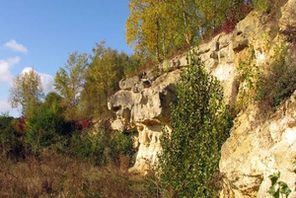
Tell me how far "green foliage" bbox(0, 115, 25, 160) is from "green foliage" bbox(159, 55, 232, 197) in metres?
17.7

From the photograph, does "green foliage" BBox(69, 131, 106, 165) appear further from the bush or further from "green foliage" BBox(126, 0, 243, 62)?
"green foliage" BBox(126, 0, 243, 62)

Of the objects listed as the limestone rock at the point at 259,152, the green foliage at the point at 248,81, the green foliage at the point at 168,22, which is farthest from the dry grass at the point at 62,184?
the green foliage at the point at 168,22

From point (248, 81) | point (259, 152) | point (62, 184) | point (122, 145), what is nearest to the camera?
point (259, 152)

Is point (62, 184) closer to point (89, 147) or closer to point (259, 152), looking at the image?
point (89, 147)

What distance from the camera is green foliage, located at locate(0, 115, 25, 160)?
3144 cm

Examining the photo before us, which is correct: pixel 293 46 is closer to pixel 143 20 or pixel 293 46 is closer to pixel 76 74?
pixel 143 20

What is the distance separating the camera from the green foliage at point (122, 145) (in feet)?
101

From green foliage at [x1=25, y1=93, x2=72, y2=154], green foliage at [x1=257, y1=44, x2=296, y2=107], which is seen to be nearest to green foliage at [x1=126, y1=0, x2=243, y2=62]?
green foliage at [x1=25, y1=93, x2=72, y2=154]

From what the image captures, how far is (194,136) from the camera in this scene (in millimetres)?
15023

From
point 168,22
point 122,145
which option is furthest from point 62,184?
point 168,22

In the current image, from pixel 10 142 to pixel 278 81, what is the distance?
25.5m

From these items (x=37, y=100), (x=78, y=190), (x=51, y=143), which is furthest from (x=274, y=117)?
(x=37, y=100)

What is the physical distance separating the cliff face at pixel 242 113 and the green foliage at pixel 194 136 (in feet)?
3.07

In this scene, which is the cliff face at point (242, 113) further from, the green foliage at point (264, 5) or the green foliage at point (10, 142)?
the green foliage at point (10, 142)
